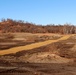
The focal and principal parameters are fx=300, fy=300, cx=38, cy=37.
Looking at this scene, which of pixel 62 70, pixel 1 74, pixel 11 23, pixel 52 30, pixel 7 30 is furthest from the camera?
pixel 52 30

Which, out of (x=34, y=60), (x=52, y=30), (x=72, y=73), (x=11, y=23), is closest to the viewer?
(x=72, y=73)

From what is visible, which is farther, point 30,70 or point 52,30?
point 52,30

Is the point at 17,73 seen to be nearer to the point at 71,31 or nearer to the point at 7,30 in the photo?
the point at 7,30

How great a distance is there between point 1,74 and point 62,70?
2968 mm

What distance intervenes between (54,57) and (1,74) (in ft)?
20.7

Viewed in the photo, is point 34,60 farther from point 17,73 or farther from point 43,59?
point 17,73

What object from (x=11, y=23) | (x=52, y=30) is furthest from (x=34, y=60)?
(x=52, y=30)

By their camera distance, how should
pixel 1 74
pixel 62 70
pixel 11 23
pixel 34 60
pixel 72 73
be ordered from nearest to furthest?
1. pixel 1 74
2. pixel 72 73
3. pixel 62 70
4. pixel 34 60
5. pixel 11 23

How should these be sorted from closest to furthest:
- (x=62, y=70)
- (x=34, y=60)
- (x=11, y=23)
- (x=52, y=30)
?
(x=62, y=70) → (x=34, y=60) → (x=11, y=23) → (x=52, y=30)

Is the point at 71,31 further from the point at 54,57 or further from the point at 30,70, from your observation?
the point at 30,70

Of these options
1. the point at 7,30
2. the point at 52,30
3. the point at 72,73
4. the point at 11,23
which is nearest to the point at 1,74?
the point at 72,73

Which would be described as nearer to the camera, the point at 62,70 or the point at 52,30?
the point at 62,70

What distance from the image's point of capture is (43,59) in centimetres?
1672

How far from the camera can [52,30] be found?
72.4 metres
